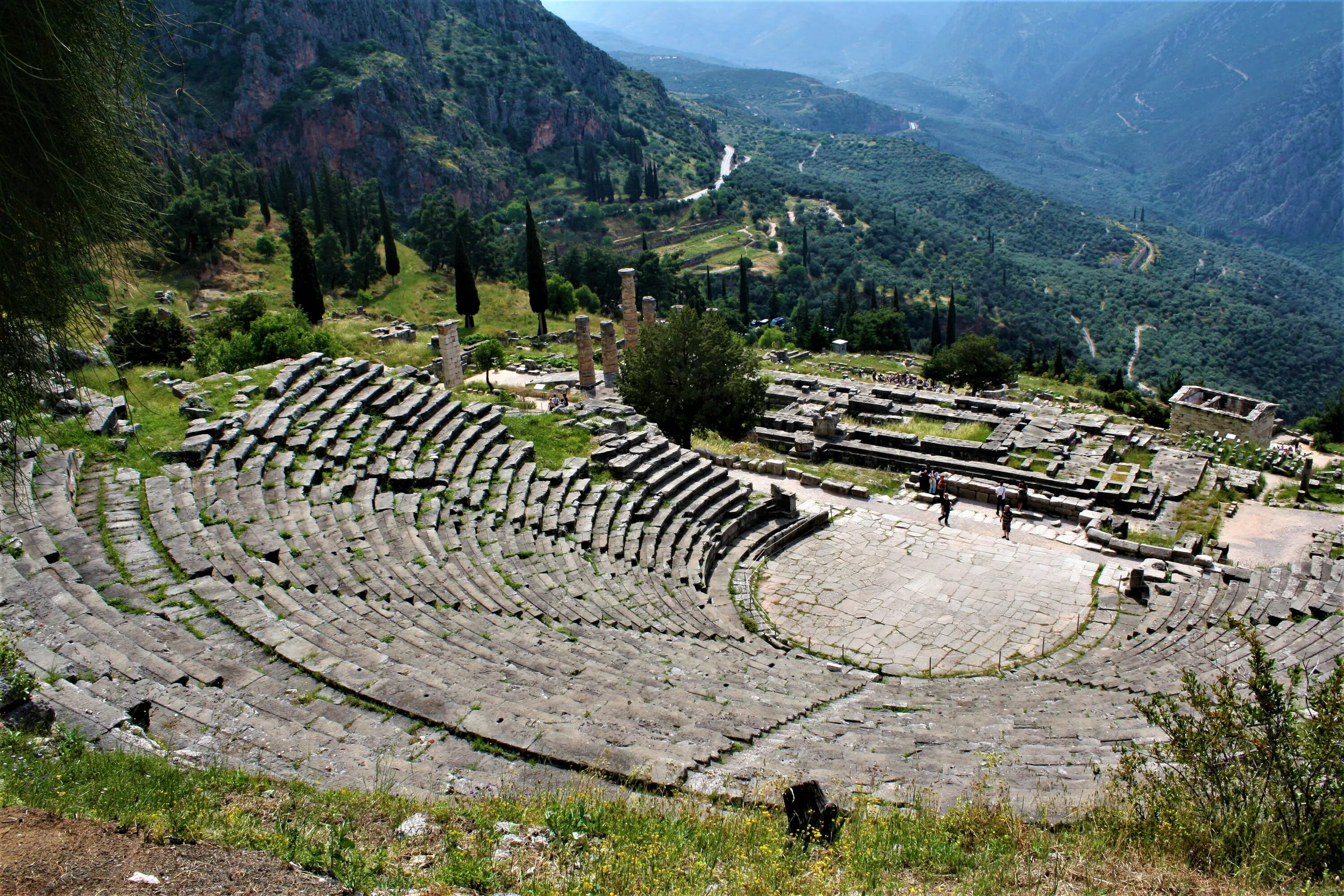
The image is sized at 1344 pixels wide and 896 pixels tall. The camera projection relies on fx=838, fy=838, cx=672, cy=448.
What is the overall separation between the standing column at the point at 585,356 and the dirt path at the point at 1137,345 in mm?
70295

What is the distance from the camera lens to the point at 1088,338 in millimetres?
A: 98062

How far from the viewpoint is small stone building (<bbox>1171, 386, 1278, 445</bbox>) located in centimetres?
3400

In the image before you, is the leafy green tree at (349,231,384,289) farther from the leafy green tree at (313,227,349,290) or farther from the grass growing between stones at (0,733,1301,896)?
the grass growing between stones at (0,733,1301,896)

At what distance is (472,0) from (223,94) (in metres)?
51.6

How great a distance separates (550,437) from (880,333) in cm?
4954

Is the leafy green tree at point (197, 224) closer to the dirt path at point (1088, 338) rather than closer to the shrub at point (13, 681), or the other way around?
the shrub at point (13, 681)

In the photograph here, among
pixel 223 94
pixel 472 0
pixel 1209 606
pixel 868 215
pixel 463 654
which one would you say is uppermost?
pixel 472 0

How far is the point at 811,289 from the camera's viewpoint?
93.9 meters

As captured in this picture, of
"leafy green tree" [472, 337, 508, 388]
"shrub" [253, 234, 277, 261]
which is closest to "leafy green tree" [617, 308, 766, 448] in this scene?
"leafy green tree" [472, 337, 508, 388]

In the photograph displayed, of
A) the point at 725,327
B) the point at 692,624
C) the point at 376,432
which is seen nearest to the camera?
the point at 692,624

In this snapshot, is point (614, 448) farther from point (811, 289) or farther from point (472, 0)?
point (472, 0)

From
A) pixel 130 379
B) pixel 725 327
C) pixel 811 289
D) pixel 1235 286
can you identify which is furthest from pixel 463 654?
pixel 1235 286

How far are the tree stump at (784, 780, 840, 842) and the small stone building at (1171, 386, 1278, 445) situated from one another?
113 feet

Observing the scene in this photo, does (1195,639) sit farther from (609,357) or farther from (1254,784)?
(609,357)
